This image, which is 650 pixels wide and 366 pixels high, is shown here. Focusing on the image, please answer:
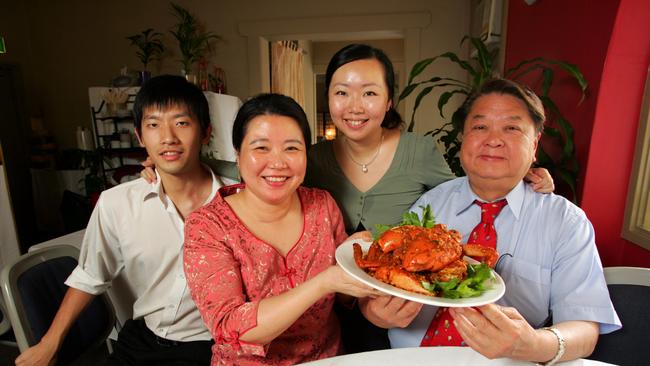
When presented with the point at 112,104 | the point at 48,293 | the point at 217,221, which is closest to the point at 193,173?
the point at 217,221

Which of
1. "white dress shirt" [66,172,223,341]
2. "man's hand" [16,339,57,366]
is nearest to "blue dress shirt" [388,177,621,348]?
"white dress shirt" [66,172,223,341]

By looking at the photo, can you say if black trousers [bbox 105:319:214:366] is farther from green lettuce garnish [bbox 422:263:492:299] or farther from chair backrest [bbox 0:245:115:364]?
green lettuce garnish [bbox 422:263:492:299]

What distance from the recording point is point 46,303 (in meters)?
1.53

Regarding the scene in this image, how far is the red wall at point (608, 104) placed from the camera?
1.55m

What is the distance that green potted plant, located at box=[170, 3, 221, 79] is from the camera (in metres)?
5.59

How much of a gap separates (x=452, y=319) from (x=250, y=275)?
730mm

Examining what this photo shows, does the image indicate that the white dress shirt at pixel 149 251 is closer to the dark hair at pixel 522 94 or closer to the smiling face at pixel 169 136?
the smiling face at pixel 169 136

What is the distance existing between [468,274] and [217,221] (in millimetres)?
811

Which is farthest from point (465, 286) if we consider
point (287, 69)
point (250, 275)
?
point (287, 69)

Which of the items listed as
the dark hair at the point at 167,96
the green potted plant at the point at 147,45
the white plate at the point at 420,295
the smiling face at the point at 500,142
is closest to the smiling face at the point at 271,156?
the white plate at the point at 420,295

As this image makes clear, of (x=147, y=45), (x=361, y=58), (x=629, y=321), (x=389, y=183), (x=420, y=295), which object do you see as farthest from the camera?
(x=147, y=45)

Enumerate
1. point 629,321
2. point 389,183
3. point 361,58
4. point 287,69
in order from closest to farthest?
point 629,321
point 361,58
point 389,183
point 287,69

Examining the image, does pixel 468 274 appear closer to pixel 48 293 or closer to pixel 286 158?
pixel 286 158

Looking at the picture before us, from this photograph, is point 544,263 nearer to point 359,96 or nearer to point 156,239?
point 359,96
